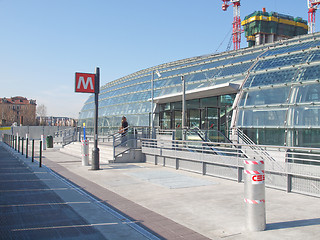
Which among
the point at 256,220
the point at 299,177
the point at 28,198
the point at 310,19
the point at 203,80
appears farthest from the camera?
the point at 310,19

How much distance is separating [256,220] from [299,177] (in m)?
4.15

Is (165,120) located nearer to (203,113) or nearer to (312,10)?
(203,113)

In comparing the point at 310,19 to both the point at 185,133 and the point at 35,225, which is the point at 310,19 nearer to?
the point at 185,133

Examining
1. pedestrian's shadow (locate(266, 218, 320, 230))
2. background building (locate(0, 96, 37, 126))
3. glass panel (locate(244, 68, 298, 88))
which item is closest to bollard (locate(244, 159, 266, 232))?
pedestrian's shadow (locate(266, 218, 320, 230))

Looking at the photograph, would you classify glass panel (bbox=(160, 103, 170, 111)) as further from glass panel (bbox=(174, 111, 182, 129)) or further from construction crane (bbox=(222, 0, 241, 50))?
construction crane (bbox=(222, 0, 241, 50))

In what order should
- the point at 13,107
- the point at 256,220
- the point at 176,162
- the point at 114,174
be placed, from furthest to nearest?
the point at 13,107 < the point at 176,162 < the point at 114,174 < the point at 256,220

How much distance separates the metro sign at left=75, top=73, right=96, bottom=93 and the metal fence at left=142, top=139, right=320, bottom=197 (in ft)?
15.0

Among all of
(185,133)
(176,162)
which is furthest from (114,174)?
(185,133)

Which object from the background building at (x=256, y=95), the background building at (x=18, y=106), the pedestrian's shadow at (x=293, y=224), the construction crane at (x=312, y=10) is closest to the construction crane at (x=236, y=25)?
the construction crane at (x=312, y=10)

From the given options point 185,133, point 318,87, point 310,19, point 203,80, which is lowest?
point 185,133

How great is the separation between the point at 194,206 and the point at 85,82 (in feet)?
30.5

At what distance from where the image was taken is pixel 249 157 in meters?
12.3

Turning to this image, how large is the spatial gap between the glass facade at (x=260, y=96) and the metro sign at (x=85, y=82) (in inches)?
271

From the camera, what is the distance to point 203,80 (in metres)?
22.5
